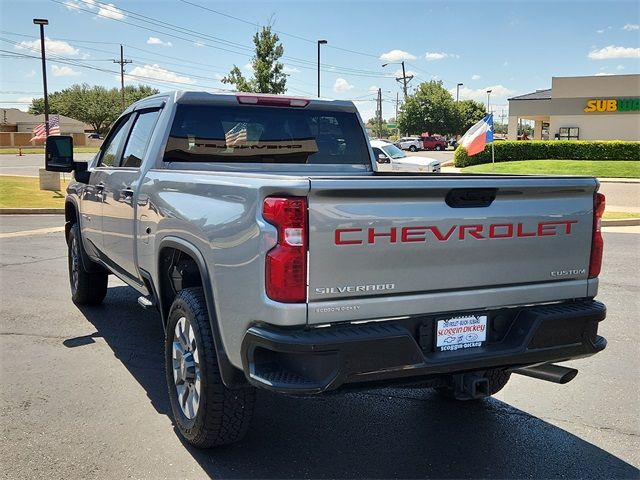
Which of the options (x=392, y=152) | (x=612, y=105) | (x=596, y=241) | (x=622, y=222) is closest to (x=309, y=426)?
(x=596, y=241)

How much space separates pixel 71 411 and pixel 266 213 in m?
2.29

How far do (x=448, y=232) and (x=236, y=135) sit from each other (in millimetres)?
2315

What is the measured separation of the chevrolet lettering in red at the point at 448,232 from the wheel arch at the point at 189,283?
88 centimetres

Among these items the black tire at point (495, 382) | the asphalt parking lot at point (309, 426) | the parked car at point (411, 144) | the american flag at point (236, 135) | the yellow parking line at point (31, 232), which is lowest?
the asphalt parking lot at point (309, 426)

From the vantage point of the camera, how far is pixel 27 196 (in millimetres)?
18281

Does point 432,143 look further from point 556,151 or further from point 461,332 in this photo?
point 461,332

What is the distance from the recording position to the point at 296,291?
9.48 feet

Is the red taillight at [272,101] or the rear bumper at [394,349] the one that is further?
the red taillight at [272,101]

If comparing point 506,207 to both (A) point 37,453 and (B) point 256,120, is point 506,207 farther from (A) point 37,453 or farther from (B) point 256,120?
(A) point 37,453

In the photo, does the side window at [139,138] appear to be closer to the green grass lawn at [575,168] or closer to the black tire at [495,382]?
the black tire at [495,382]

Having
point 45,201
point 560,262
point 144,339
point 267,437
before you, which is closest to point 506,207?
point 560,262

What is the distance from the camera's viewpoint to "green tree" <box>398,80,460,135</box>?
244 feet

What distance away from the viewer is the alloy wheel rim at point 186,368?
3623 mm

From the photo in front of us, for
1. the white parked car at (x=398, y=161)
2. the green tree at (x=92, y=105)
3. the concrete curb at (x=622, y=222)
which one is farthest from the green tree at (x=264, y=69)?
the green tree at (x=92, y=105)
